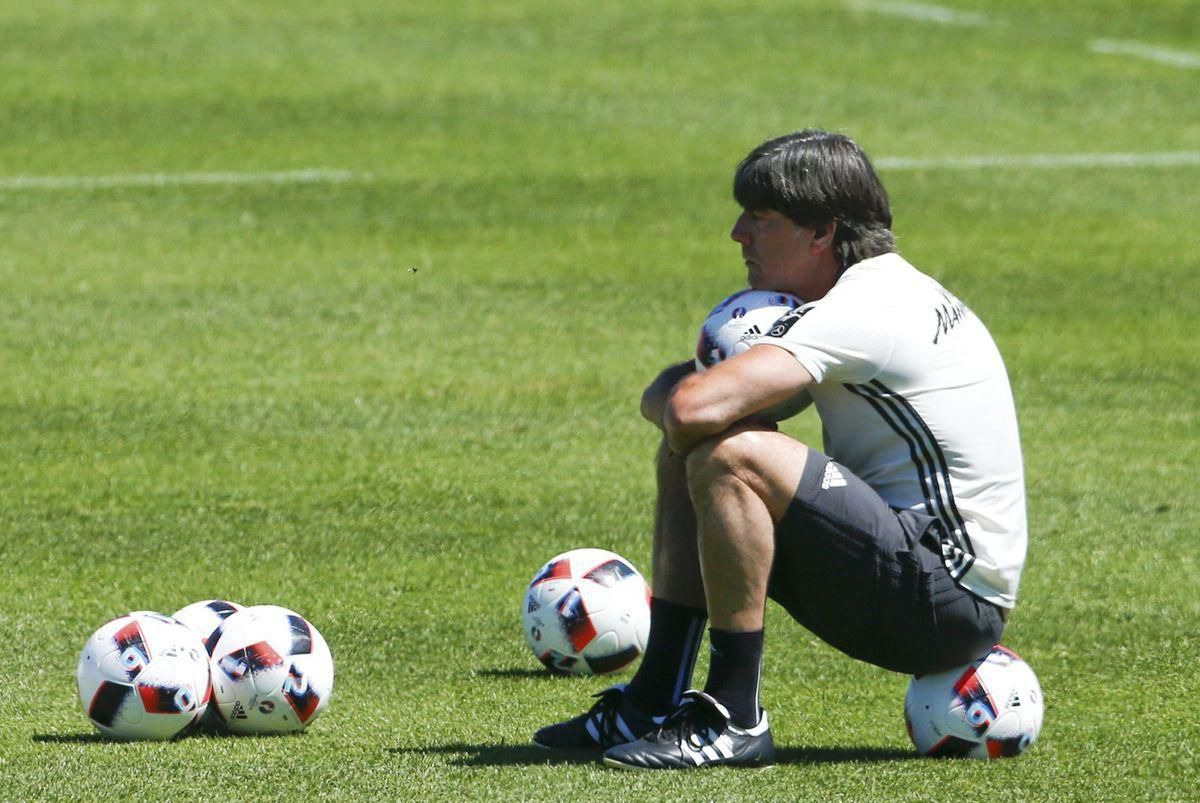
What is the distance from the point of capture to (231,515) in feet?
30.4

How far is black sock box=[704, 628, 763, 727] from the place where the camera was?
5797 mm

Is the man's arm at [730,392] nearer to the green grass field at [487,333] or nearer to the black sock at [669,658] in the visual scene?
the black sock at [669,658]

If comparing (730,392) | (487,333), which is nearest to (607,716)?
(730,392)

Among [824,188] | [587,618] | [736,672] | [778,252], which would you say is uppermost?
[824,188]

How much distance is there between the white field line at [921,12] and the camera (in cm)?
2477

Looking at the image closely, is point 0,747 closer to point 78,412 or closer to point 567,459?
point 567,459

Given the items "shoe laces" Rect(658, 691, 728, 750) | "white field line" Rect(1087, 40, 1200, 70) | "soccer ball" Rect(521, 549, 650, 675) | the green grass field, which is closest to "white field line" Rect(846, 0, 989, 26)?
the green grass field

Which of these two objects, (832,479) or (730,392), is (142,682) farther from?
(832,479)

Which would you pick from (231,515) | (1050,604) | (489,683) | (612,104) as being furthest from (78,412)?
(612,104)

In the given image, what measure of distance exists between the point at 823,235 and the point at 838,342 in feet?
1.65

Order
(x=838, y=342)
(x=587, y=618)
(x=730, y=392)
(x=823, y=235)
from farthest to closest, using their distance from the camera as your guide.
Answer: (x=587, y=618) < (x=823, y=235) < (x=838, y=342) < (x=730, y=392)

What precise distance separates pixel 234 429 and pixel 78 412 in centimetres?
98

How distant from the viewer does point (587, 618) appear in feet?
23.1

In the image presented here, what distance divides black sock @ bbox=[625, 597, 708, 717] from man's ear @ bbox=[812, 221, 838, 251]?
1.12m
